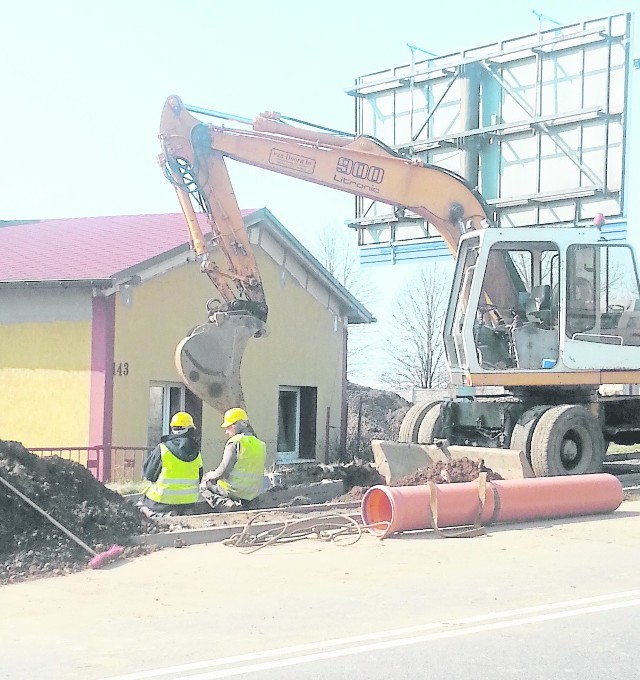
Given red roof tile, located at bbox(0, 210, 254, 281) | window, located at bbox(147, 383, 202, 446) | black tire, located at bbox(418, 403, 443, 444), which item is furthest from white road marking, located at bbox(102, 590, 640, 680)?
window, located at bbox(147, 383, 202, 446)

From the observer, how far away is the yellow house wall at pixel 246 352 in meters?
19.6

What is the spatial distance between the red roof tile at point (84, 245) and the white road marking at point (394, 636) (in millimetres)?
12614

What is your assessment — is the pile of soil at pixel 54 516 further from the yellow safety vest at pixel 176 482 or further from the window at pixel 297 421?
the window at pixel 297 421

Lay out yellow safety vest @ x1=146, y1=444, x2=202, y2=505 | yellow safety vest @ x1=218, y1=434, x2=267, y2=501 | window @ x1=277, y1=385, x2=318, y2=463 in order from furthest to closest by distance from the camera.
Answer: window @ x1=277, y1=385, x2=318, y2=463 → yellow safety vest @ x1=218, y1=434, x2=267, y2=501 → yellow safety vest @ x1=146, y1=444, x2=202, y2=505

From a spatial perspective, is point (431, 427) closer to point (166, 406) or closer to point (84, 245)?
point (166, 406)

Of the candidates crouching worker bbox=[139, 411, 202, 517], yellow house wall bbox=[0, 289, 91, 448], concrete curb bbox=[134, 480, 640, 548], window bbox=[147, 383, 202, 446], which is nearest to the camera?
concrete curb bbox=[134, 480, 640, 548]

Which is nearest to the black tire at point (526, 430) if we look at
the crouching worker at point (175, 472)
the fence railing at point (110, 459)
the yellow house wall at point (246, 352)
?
the crouching worker at point (175, 472)

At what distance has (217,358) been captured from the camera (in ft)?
49.3

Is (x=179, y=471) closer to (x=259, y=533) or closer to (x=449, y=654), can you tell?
(x=259, y=533)

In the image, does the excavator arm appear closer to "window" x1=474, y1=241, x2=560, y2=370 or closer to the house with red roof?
"window" x1=474, y1=241, x2=560, y2=370

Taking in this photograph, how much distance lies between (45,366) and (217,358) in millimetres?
6017

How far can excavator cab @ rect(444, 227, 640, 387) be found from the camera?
1466cm

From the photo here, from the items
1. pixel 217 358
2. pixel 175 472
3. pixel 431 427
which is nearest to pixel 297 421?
pixel 431 427

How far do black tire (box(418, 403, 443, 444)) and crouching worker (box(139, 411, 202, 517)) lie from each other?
180 inches
